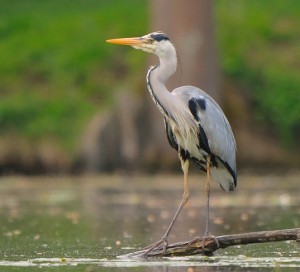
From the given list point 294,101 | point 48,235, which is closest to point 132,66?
point 294,101

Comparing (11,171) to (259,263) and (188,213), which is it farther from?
(259,263)

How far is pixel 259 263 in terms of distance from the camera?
10117mm

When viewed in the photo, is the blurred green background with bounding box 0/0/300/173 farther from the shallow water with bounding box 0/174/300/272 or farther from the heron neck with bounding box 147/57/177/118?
the heron neck with bounding box 147/57/177/118

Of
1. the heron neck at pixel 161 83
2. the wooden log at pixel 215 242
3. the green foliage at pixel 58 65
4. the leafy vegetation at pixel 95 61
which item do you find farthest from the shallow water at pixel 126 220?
the leafy vegetation at pixel 95 61

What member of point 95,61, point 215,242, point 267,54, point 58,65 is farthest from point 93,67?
point 215,242

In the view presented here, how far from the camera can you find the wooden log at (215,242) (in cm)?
1066

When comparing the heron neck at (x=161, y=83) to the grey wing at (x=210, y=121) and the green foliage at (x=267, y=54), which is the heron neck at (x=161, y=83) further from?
the green foliage at (x=267, y=54)

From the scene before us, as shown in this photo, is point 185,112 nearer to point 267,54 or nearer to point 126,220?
point 126,220

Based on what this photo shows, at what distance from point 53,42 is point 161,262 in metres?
17.8

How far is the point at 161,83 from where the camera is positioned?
1149 centimetres

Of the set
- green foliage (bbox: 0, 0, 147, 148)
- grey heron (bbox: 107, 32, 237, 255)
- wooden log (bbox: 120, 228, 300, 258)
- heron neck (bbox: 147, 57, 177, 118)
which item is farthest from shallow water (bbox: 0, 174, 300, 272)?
green foliage (bbox: 0, 0, 147, 148)

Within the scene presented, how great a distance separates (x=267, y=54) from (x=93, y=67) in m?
3.57

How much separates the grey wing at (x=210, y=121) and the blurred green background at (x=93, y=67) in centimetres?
1215

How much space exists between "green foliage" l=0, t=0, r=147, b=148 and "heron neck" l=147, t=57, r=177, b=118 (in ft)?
40.9
